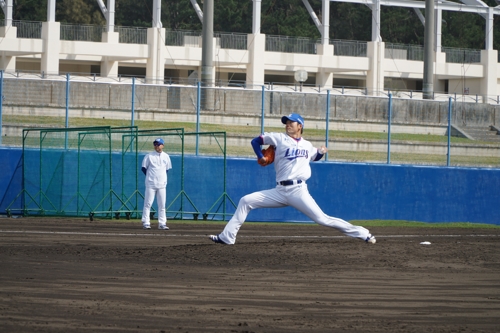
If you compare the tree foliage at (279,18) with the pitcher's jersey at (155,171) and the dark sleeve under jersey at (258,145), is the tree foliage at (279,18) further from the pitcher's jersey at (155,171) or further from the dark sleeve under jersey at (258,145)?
the dark sleeve under jersey at (258,145)

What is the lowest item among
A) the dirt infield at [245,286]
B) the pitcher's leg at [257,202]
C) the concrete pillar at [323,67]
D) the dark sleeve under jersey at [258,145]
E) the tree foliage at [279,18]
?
the dirt infield at [245,286]

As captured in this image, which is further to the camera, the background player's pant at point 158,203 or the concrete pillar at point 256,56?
the concrete pillar at point 256,56

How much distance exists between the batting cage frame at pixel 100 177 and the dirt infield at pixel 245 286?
8437 millimetres

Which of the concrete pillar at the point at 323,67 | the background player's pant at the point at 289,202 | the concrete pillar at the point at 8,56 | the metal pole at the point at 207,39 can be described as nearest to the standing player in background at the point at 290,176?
the background player's pant at the point at 289,202

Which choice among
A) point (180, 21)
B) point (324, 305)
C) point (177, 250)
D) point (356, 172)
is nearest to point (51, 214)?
point (356, 172)

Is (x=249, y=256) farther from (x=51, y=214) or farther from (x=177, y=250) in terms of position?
(x=51, y=214)

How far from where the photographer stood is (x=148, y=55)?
5006 cm

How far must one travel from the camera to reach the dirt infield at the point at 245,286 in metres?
7.70

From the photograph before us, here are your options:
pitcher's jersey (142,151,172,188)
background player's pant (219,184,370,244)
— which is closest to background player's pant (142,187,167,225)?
pitcher's jersey (142,151,172,188)

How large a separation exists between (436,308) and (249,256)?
16.3 feet

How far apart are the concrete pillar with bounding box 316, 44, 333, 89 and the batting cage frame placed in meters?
26.7

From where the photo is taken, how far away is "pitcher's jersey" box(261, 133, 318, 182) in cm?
1357

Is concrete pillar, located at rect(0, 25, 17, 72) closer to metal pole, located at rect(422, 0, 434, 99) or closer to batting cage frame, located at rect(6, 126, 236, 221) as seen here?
batting cage frame, located at rect(6, 126, 236, 221)

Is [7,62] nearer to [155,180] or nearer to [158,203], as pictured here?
[155,180]
